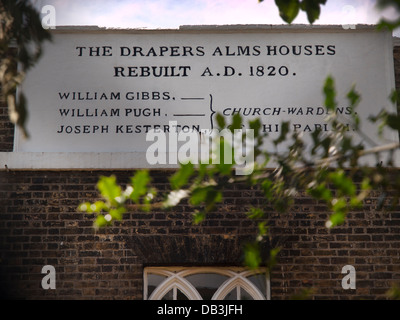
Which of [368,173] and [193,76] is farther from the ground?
[193,76]

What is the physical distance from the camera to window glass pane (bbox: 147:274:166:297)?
6551 mm

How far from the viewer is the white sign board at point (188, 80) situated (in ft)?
22.6

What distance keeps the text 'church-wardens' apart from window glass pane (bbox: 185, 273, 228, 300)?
1 centimetres

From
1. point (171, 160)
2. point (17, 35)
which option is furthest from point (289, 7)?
point (171, 160)

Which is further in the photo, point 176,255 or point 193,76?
point 193,76

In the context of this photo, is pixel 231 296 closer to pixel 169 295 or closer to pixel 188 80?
pixel 169 295

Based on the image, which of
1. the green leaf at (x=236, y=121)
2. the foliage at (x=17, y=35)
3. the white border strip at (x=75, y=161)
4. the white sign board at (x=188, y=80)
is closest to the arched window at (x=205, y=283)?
the white border strip at (x=75, y=161)

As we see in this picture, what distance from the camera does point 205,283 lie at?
6.60 meters

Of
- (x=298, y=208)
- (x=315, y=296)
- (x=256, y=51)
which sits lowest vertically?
(x=315, y=296)

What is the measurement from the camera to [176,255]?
6.52 metres

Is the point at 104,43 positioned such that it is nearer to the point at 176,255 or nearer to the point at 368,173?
the point at 176,255

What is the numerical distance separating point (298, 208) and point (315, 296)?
→ 3.05ft

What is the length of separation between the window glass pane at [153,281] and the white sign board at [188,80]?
135cm

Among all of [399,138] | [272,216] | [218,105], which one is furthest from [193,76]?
[399,138]
